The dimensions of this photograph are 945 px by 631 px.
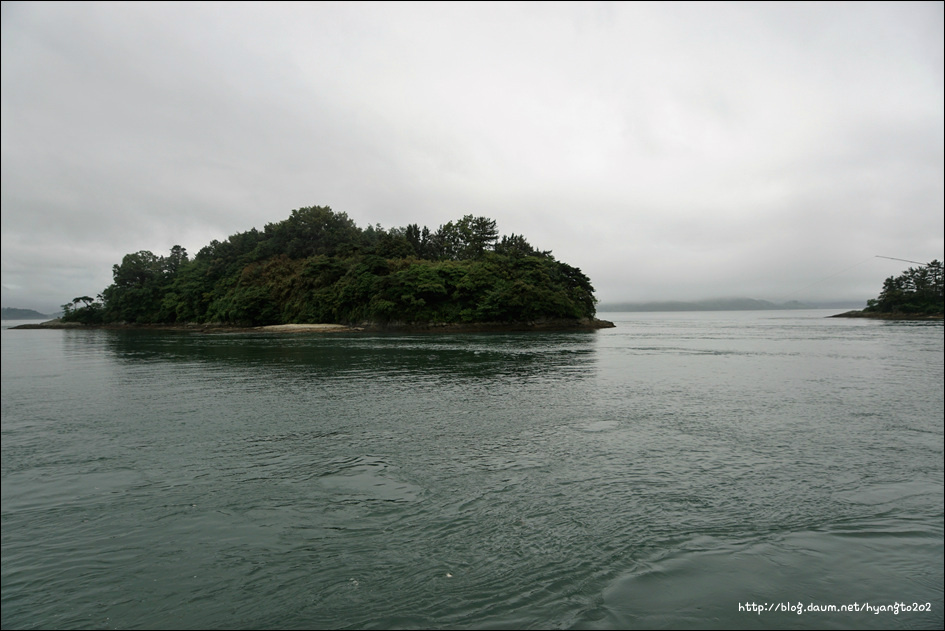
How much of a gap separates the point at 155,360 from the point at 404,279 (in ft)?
149

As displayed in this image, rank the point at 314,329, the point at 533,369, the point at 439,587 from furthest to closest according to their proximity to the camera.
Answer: the point at 314,329 → the point at 533,369 → the point at 439,587

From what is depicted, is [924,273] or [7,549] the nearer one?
[7,549]

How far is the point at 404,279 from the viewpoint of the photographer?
75188 millimetres

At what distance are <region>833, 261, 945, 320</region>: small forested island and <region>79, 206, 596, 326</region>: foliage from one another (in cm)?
7541

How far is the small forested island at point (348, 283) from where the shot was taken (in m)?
75.4

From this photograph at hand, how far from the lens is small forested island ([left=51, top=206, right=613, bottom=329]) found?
7544 cm

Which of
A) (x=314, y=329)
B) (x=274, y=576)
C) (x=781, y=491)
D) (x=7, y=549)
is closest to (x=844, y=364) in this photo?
(x=781, y=491)

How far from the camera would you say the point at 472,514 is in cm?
723

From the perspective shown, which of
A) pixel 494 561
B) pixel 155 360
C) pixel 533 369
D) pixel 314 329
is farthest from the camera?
pixel 314 329

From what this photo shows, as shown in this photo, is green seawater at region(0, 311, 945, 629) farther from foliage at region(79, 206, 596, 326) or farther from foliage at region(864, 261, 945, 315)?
foliage at region(864, 261, 945, 315)

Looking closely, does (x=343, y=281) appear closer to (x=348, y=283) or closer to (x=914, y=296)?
(x=348, y=283)

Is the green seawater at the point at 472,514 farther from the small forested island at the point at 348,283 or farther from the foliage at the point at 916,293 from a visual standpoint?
the foliage at the point at 916,293

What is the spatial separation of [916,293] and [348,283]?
388 feet

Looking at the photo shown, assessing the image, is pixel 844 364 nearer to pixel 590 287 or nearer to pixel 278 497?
pixel 278 497
